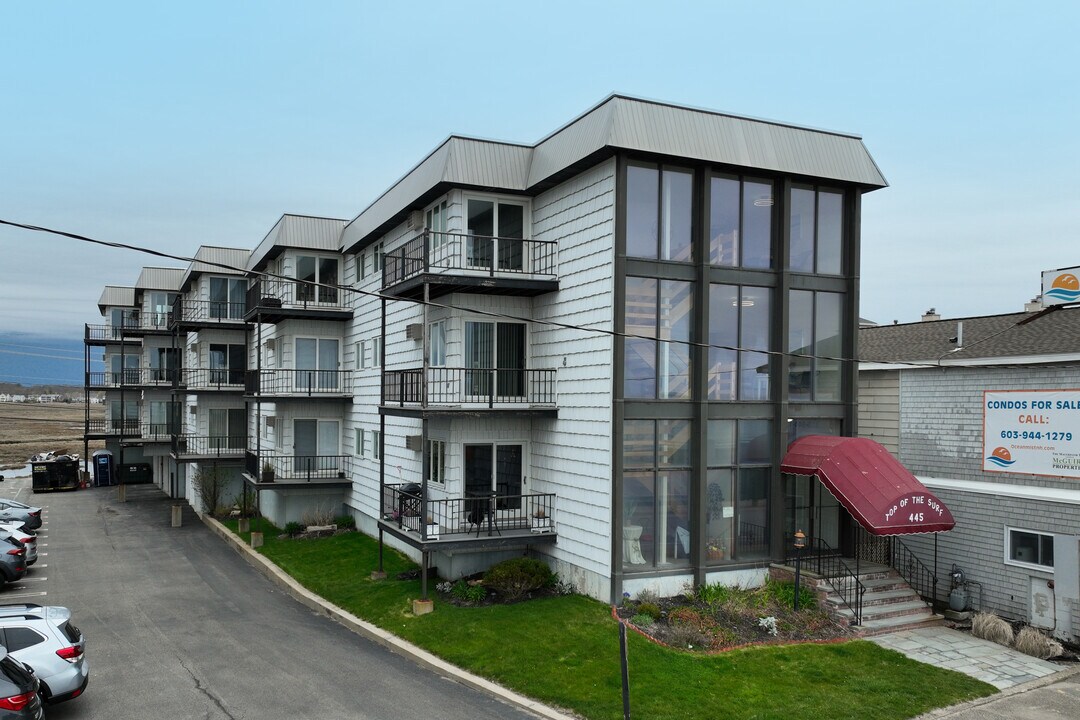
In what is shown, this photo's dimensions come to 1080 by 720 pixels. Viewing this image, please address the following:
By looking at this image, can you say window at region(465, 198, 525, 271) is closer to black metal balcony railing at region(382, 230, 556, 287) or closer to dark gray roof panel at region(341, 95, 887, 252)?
black metal balcony railing at region(382, 230, 556, 287)

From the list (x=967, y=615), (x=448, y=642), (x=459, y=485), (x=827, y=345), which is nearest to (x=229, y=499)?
(x=459, y=485)

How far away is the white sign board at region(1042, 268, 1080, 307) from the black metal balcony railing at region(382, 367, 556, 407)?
11599 millimetres

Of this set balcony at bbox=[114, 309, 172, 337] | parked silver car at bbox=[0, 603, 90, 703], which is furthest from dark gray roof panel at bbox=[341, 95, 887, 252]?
balcony at bbox=[114, 309, 172, 337]

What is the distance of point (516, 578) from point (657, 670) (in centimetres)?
505

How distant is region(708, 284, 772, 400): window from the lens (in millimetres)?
17547

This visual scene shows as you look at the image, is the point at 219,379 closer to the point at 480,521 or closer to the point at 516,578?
the point at 480,521

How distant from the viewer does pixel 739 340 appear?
17.8m

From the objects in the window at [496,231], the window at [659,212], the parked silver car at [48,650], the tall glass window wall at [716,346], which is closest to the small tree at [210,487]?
the window at [496,231]

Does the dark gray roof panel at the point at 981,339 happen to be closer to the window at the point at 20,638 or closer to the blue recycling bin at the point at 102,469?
the window at the point at 20,638

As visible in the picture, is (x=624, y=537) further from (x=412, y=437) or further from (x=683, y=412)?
(x=412, y=437)

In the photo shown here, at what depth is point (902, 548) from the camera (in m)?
18.5

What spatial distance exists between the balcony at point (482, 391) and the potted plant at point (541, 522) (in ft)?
7.84

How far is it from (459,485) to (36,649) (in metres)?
9.09

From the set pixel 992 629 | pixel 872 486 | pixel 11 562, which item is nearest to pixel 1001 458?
pixel 872 486
